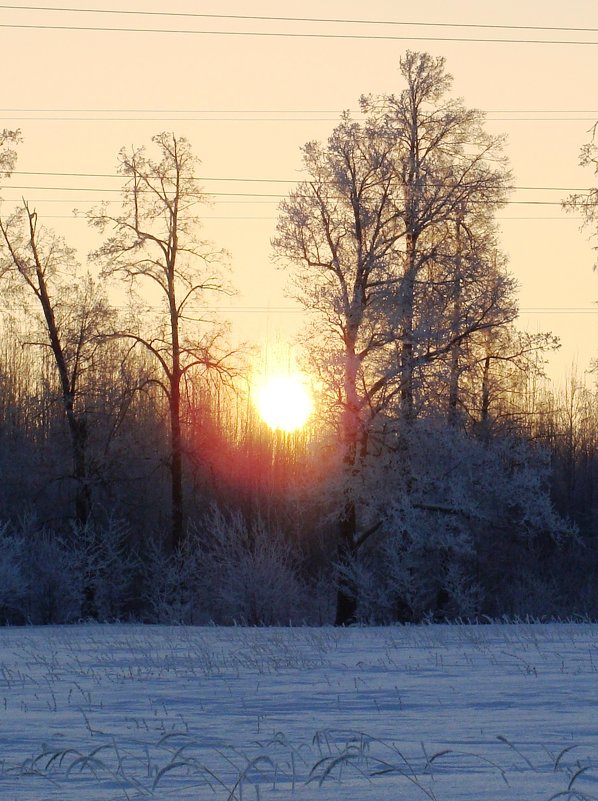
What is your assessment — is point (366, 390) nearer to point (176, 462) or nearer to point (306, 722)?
point (176, 462)

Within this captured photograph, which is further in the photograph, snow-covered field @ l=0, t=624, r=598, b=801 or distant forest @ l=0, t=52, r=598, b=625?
distant forest @ l=0, t=52, r=598, b=625

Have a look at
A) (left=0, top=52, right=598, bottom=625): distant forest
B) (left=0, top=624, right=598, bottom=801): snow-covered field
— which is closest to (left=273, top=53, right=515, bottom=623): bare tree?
(left=0, top=52, right=598, bottom=625): distant forest

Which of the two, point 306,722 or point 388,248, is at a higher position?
point 388,248

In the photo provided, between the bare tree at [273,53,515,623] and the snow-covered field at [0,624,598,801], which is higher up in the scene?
the bare tree at [273,53,515,623]

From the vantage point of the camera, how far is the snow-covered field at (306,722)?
20.8 feet

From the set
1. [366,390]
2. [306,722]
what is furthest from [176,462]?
[306,722]

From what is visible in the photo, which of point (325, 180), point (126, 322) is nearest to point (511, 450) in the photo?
point (325, 180)

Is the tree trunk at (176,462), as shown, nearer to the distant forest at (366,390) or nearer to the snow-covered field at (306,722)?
the distant forest at (366,390)

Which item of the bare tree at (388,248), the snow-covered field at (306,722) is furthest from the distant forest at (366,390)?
the snow-covered field at (306,722)

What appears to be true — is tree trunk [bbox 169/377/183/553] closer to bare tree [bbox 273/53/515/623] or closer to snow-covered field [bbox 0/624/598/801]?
bare tree [bbox 273/53/515/623]

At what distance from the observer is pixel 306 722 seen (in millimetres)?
8797

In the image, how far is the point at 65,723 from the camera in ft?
29.1

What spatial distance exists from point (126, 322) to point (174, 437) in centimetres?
349

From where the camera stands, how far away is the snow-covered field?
6.33 meters
